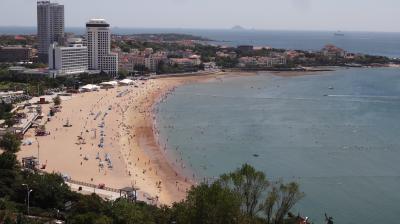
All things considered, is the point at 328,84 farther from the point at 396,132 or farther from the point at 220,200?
the point at 220,200

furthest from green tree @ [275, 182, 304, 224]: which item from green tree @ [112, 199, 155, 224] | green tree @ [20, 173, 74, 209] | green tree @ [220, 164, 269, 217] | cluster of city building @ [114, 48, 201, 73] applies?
cluster of city building @ [114, 48, 201, 73]

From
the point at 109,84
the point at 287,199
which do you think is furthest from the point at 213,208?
the point at 109,84

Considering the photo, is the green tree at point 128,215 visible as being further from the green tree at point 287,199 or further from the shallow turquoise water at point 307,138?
the shallow turquoise water at point 307,138

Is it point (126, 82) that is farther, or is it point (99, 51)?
point (99, 51)

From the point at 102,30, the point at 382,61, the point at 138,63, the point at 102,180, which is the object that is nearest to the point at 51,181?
the point at 102,180

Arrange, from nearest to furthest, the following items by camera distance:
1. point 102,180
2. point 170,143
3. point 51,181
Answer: point 51,181 → point 102,180 → point 170,143

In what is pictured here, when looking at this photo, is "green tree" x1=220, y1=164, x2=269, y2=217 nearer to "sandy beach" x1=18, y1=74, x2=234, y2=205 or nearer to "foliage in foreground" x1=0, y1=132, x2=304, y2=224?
"foliage in foreground" x1=0, y1=132, x2=304, y2=224

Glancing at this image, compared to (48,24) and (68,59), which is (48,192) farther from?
(48,24)
